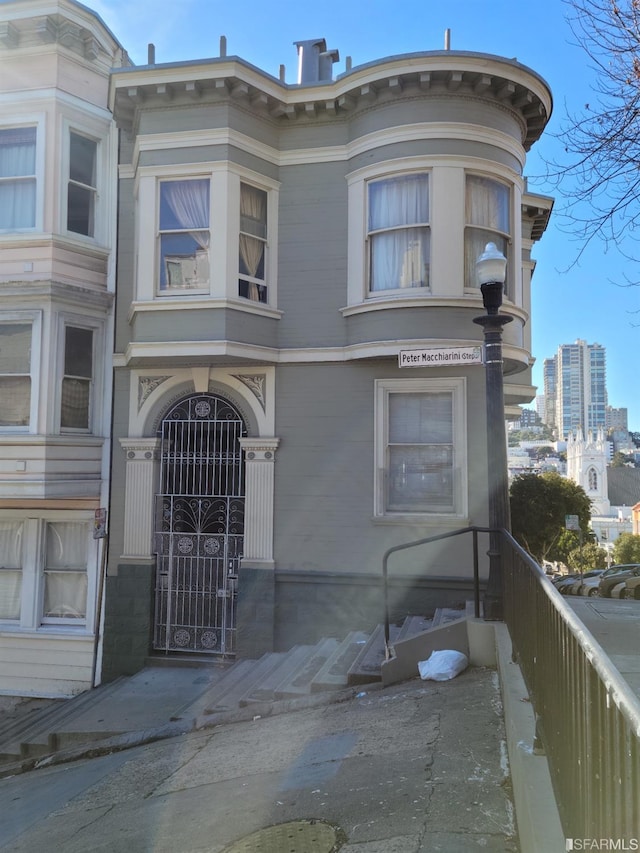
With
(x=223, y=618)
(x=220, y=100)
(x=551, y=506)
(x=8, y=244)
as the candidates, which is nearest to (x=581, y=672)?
(x=223, y=618)

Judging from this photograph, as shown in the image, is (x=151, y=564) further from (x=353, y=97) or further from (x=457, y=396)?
(x=353, y=97)

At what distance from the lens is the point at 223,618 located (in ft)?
32.6

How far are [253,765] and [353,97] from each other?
876cm

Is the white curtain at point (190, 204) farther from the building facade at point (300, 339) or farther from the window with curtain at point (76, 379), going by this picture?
the window with curtain at point (76, 379)

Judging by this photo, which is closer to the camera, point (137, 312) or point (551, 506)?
point (137, 312)

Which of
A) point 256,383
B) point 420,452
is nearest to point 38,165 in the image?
point 256,383

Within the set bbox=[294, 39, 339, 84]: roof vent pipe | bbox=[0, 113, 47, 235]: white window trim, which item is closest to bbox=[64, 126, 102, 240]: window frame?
bbox=[0, 113, 47, 235]: white window trim

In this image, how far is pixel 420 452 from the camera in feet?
32.1

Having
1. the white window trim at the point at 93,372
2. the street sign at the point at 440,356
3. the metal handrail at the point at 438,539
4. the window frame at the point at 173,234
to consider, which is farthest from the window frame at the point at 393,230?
the white window trim at the point at 93,372

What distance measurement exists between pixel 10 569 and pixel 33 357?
3449 millimetres

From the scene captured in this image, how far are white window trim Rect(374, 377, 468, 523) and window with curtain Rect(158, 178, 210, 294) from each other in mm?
3254

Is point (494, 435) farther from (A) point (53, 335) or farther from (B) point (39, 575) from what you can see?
(B) point (39, 575)

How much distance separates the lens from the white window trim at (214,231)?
976 cm

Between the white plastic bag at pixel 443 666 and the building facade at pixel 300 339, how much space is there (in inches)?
112
